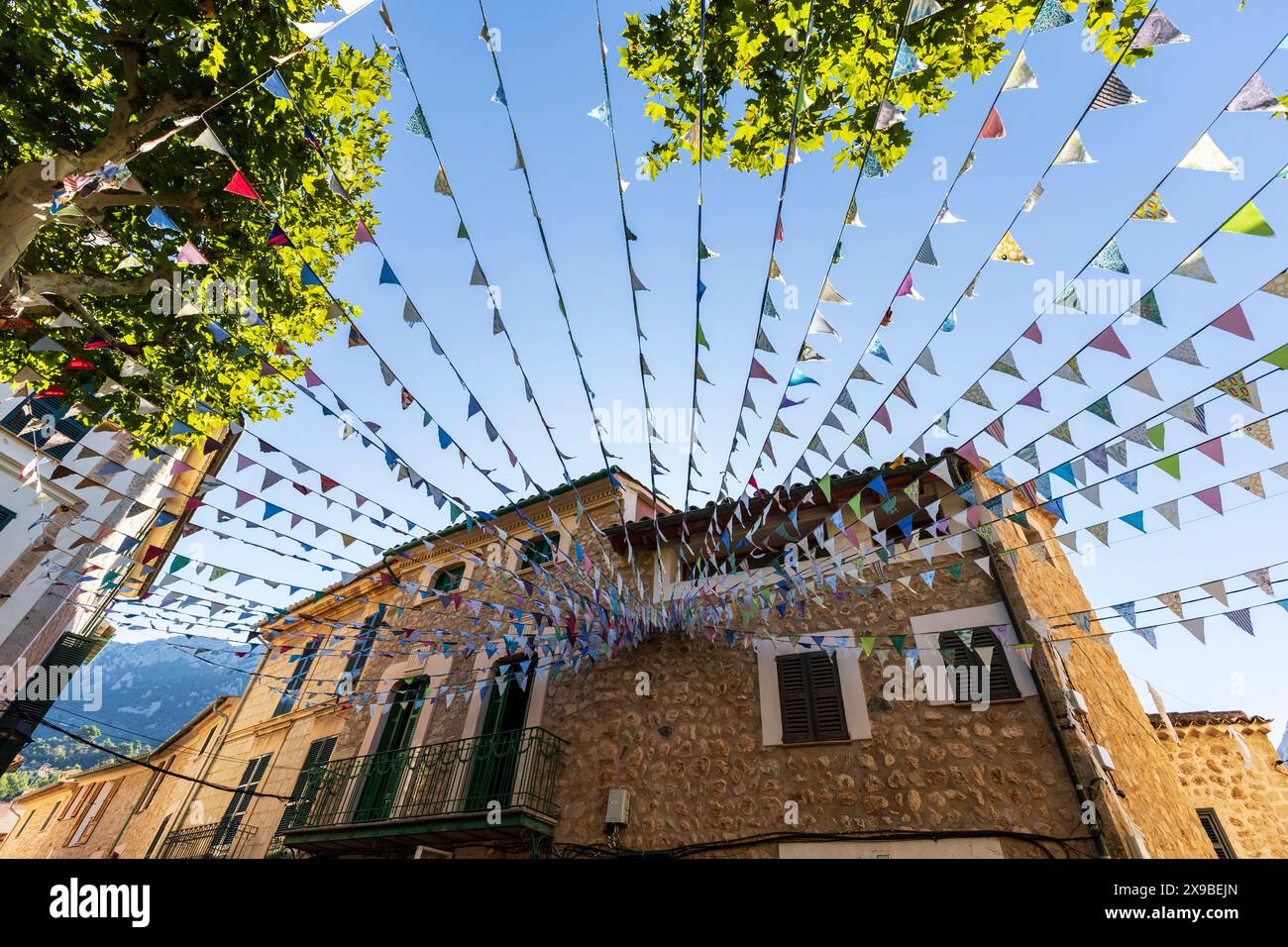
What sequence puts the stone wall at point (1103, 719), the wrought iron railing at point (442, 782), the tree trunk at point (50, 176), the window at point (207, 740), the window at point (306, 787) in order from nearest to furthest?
the stone wall at point (1103, 719), the tree trunk at point (50, 176), the wrought iron railing at point (442, 782), the window at point (306, 787), the window at point (207, 740)

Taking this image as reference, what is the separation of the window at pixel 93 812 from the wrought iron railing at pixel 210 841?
9.04 meters

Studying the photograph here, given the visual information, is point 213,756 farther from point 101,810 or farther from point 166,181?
point 166,181

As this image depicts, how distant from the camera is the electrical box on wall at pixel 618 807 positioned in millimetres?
7062

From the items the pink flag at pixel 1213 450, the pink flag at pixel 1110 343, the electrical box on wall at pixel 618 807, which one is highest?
the pink flag at pixel 1110 343

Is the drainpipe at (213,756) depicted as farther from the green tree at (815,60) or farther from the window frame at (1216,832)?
the window frame at (1216,832)

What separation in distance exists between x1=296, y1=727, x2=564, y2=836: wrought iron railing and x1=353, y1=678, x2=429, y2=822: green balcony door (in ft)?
0.05

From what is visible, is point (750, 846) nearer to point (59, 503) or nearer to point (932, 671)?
point (932, 671)

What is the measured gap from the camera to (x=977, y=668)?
6.40 m

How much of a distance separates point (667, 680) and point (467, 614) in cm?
437

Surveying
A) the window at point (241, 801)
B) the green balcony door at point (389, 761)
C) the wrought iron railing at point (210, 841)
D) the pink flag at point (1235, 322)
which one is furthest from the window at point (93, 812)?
the pink flag at point (1235, 322)

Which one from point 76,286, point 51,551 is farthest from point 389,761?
point 76,286

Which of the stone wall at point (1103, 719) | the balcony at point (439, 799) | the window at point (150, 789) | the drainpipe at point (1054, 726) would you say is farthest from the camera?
the window at point (150, 789)
